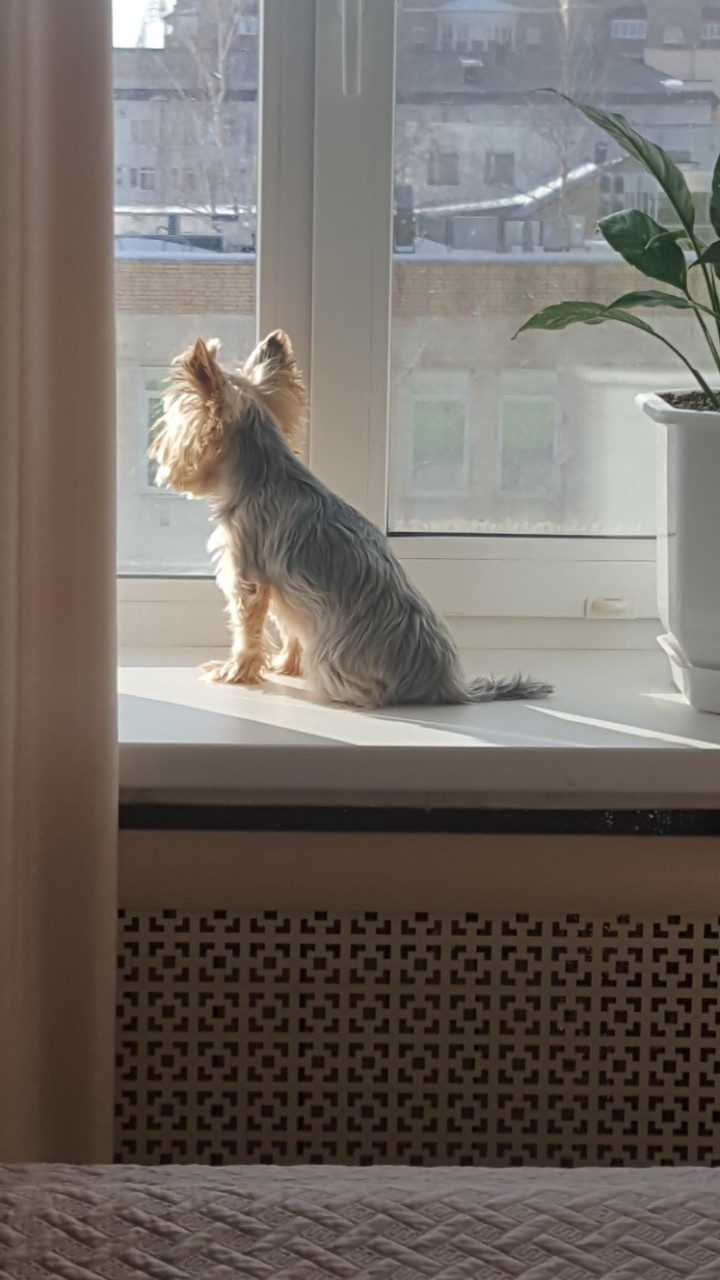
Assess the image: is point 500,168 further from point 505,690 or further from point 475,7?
point 505,690

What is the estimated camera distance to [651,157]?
4.58ft

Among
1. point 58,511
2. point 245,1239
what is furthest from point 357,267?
point 245,1239

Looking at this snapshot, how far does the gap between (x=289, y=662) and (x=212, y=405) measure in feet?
1.02

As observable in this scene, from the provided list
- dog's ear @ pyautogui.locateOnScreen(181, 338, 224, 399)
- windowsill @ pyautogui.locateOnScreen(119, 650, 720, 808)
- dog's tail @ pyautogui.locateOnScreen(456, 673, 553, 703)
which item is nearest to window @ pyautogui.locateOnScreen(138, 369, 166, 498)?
dog's ear @ pyautogui.locateOnScreen(181, 338, 224, 399)

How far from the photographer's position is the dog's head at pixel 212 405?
1.45 metres

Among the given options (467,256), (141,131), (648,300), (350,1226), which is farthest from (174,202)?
(350,1226)

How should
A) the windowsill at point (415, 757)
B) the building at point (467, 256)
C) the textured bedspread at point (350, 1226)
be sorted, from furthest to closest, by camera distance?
the building at point (467, 256) < the windowsill at point (415, 757) < the textured bedspread at point (350, 1226)

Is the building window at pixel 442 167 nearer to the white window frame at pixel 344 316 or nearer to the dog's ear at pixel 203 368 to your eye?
the white window frame at pixel 344 316

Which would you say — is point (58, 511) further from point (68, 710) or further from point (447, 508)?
point (447, 508)

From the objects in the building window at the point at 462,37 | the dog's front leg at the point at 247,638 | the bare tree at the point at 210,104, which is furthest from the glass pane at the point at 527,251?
the dog's front leg at the point at 247,638

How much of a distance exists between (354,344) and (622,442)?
0.35 meters

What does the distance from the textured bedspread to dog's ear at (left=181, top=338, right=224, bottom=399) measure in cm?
80

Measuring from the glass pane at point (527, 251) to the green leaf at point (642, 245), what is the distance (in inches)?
10.8

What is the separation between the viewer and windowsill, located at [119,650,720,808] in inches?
52.1
